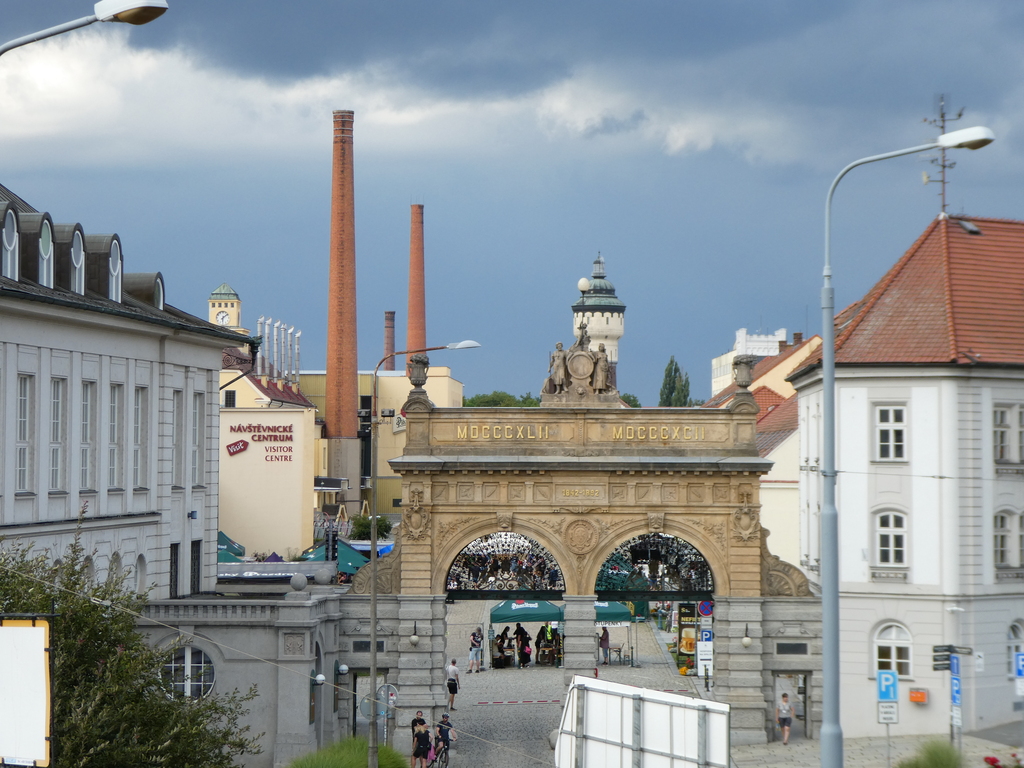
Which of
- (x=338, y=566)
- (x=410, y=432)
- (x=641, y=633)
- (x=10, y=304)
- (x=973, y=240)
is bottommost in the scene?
(x=641, y=633)

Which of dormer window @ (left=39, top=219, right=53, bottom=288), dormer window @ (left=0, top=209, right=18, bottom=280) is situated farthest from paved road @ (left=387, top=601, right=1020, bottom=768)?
dormer window @ (left=0, top=209, right=18, bottom=280)

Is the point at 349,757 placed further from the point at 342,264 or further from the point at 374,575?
the point at 342,264

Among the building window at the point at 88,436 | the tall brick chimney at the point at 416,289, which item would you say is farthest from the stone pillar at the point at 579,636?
the tall brick chimney at the point at 416,289

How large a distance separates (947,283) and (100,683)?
1063 inches

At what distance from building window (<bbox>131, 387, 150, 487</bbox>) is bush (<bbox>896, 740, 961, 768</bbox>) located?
71.0 feet

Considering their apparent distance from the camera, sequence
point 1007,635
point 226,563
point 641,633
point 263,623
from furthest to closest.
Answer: point 641,633 < point 226,563 < point 1007,635 < point 263,623

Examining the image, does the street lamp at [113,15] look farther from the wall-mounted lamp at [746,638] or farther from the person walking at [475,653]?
→ the person walking at [475,653]

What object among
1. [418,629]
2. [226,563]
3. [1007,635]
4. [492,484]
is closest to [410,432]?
[492,484]

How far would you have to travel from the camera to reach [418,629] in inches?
1494

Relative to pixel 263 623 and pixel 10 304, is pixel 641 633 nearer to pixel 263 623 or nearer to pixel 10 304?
pixel 263 623

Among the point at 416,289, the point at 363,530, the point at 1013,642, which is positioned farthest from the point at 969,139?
the point at 416,289

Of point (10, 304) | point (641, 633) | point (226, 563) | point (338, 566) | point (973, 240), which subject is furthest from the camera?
point (641, 633)

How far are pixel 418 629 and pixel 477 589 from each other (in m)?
1.86

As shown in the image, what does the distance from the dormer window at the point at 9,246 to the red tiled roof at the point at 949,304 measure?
67.9 feet
